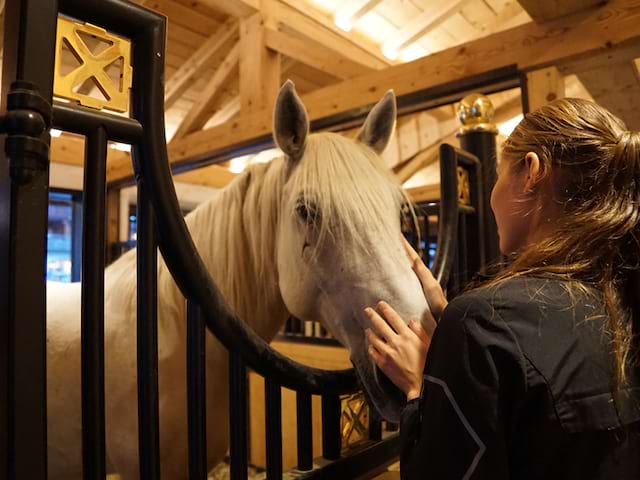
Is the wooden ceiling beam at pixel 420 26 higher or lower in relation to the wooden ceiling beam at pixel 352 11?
higher

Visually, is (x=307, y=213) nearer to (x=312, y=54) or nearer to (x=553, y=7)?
(x=553, y=7)

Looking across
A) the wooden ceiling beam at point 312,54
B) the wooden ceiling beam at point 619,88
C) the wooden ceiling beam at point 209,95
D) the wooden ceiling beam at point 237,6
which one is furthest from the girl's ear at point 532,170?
the wooden ceiling beam at point 209,95

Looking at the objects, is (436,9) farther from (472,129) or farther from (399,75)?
(472,129)

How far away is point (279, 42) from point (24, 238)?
2.58 meters

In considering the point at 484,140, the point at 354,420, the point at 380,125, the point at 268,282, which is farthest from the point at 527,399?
the point at 484,140

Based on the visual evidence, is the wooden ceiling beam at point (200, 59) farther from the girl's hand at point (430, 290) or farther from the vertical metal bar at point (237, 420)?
the vertical metal bar at point (237, 420)

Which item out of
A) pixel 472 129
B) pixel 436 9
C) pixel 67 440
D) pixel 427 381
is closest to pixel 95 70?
pixel 427 381

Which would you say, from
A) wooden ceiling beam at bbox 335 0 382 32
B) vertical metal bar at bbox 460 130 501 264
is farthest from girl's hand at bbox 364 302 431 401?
wooden ceiling beam at bbox 335 0 382 32

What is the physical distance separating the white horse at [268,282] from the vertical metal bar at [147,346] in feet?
1.32

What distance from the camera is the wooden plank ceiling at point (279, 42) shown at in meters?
2.68

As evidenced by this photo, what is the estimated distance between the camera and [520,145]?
2.03ft

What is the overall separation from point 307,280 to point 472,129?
915mm

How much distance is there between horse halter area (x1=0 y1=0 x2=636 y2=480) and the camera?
414 mm

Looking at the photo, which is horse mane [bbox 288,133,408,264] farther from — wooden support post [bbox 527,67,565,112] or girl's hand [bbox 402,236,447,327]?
wooden support post [bbox 527,67,565,112]
